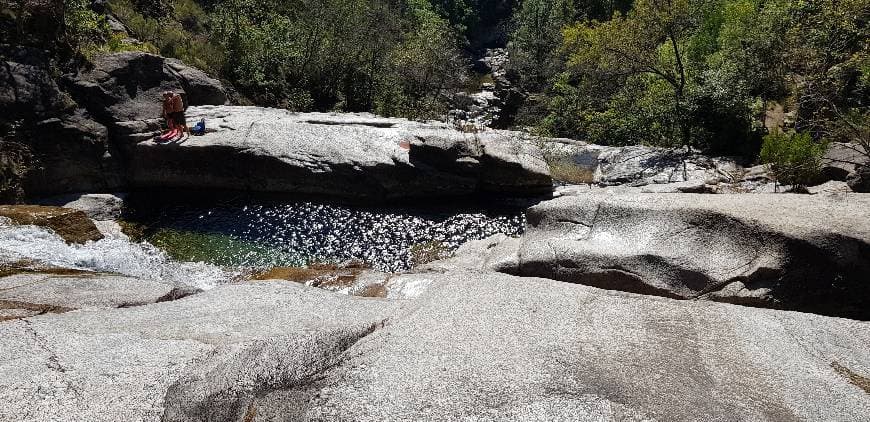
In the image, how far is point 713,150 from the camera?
74.1 ft

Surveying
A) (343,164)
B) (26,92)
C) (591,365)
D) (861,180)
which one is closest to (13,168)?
(26,92)

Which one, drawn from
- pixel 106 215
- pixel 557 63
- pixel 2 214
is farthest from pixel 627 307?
pixel 557 63

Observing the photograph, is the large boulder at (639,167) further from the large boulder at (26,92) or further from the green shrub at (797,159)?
the large boulder at (26,92)

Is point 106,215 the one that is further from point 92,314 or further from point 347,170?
point 92,314

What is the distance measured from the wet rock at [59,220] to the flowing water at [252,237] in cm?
26

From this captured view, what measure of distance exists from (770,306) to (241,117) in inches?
787

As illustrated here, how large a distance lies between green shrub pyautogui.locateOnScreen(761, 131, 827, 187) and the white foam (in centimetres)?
1881

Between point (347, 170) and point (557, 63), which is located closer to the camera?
point (347, 170)

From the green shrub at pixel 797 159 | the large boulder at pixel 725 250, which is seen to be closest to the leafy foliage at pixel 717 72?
the green shrub at pixel 797 159

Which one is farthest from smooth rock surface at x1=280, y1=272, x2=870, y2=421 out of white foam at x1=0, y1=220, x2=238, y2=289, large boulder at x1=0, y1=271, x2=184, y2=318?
white foam at x1=0, y1=220, x2=238, y2=289

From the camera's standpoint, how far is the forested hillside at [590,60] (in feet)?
62.0

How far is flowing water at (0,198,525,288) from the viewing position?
13.0 meters

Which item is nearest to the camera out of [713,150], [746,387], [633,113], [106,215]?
[746,387]

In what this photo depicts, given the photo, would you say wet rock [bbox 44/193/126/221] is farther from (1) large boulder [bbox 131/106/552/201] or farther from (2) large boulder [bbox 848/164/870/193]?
(2) large boulder [bbox 848/164/870/193]
